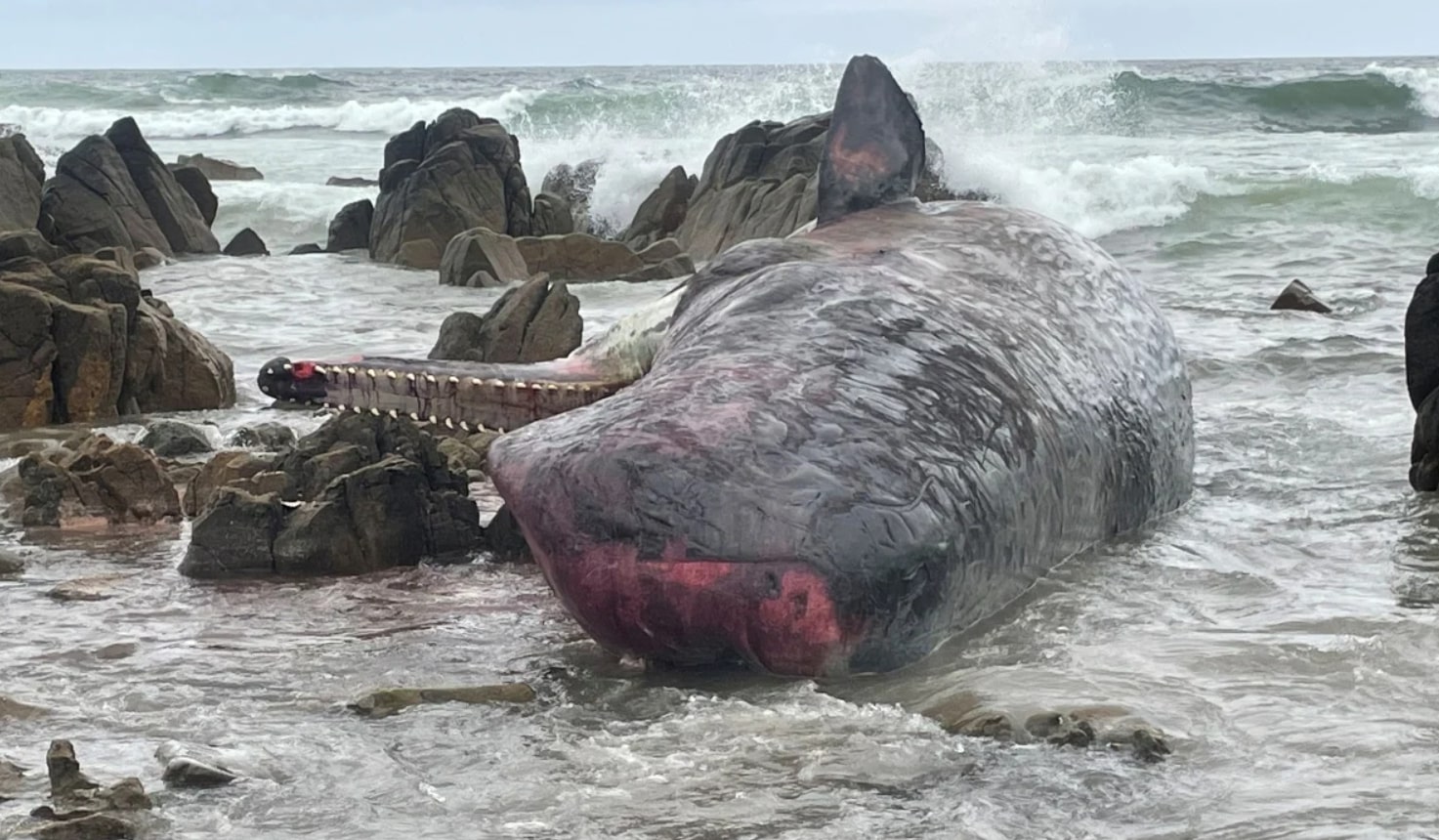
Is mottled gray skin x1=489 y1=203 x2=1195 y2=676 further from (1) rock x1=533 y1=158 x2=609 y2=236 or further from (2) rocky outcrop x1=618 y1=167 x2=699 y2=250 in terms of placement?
(1) rock x1=533 y1=158 x2=609 y2=236

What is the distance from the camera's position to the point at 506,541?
627 cm

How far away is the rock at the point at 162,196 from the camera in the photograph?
20.8 m

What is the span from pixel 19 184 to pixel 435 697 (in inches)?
593

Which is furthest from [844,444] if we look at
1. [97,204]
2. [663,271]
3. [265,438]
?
[97,204]

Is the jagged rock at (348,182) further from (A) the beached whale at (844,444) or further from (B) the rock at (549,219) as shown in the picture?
(A) the beached whale at (844,444)

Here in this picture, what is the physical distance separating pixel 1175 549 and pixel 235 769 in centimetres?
329

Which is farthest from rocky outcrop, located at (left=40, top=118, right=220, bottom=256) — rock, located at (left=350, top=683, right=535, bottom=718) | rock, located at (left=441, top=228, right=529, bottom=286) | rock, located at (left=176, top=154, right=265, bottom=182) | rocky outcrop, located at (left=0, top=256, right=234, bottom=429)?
rock, located at (left=350, top=683, right=535, bottom=718)

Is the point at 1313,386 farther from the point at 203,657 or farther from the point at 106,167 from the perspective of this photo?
the point at 106,167

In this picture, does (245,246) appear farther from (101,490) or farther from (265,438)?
(101,490)

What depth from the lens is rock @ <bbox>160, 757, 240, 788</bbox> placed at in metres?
3.92

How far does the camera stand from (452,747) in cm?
425

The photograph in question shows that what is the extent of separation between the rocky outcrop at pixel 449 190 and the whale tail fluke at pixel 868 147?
1221 cm

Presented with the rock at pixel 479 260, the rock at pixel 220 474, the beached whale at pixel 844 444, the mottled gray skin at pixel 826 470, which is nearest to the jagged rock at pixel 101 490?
the rock at pixel 220 474

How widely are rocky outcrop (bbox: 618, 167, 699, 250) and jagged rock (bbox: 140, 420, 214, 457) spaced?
14.1 meters
